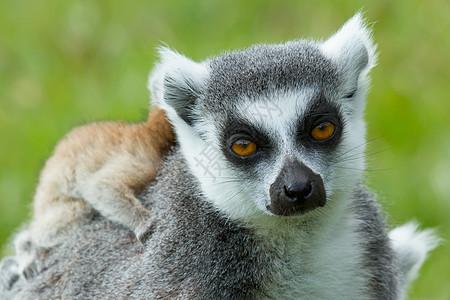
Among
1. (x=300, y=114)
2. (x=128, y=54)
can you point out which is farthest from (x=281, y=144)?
(x=128, y=54)

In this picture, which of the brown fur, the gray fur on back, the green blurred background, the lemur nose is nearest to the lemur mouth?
the lemur nose

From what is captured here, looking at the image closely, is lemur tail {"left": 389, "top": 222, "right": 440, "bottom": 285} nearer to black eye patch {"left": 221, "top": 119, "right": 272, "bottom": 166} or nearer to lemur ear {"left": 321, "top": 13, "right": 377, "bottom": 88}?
lemur ear {"left": 321, "top": 13, "right": 377, "bottom": 88}

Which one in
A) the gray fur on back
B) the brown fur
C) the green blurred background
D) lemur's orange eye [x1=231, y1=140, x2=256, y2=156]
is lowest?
the gray fur on back

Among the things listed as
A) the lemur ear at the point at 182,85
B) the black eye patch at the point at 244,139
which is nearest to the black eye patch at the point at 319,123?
the black eye patch at the point at 244,139

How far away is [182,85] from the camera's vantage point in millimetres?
4543

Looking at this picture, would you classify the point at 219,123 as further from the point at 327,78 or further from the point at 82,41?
the point at 82,41

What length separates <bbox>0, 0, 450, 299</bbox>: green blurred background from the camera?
7.32m

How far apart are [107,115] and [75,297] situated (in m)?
3.46

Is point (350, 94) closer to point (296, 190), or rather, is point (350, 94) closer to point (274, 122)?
point (274, 122)

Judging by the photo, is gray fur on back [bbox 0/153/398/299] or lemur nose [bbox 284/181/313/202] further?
gray fur on back [bbox 0/153/398/299]

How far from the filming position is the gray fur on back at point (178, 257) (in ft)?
14.3

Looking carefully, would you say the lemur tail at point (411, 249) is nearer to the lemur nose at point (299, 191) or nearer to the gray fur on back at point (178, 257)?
the gray fur on back at point (178, 257)

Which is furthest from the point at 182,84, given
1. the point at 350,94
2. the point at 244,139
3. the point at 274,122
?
the point at 350,94

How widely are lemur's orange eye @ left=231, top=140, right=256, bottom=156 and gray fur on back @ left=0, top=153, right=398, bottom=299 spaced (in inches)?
14.5
